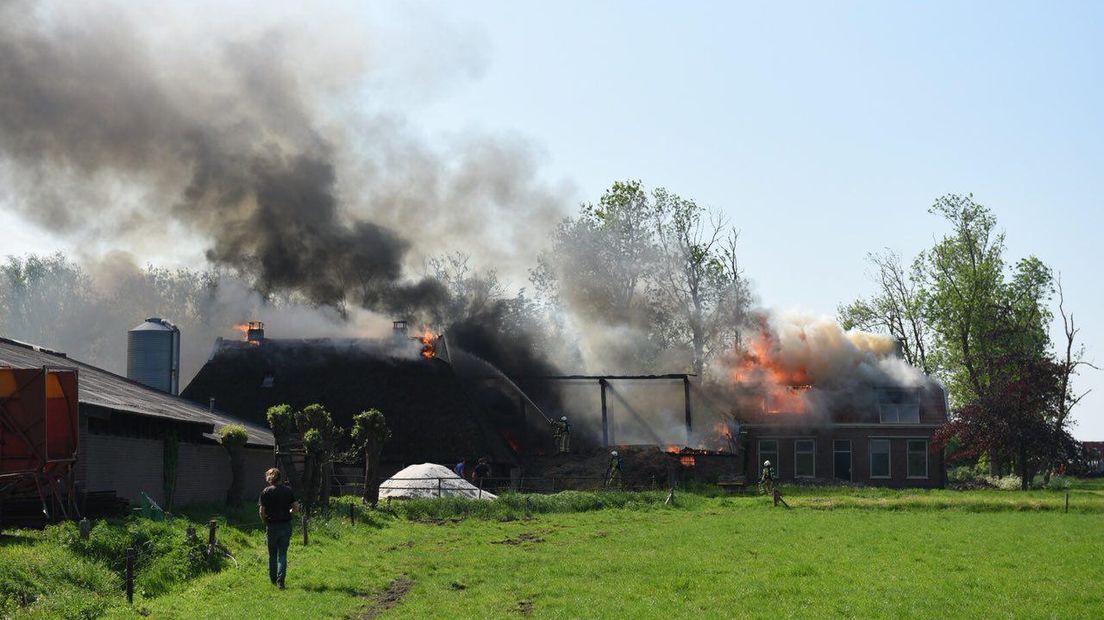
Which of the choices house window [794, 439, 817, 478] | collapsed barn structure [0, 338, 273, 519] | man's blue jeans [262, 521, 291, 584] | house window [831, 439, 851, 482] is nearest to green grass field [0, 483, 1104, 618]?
man's blue jeans [262, 521, 291, 584]

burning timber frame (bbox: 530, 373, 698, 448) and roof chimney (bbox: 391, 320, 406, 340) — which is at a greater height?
roof chimney (bbox: 391, 320, 406, 340)

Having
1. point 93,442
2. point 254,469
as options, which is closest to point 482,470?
point 254,469

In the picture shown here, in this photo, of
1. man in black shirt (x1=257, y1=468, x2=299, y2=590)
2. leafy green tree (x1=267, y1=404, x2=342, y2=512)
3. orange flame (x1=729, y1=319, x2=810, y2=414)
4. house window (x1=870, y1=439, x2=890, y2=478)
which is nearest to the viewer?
man in black shirt (x1=257, y1=468, x2=299, y2=590)

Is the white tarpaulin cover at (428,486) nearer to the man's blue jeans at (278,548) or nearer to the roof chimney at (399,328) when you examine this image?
the roof chimney at (399,328)

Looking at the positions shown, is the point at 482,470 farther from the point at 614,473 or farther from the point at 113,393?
the point at 113,393

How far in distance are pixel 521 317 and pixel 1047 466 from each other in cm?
2960

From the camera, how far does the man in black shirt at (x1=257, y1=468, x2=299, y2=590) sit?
1869 centimetres

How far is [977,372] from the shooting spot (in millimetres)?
72375

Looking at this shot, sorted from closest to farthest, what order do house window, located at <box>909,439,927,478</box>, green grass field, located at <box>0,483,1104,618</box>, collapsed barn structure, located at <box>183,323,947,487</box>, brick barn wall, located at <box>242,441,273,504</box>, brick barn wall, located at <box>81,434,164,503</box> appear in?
1. green grass field, located at <box>0,483,1104,618</box>
2. brick barn wall, located at <box>81,434,164,503</box>
3. brick barn wall, located at <box>242,441,273,504</box>
4. collapsed barn structure, located at <box>183,323,947,487</box>
5. house window, located at <box>909,439,927,478</box>

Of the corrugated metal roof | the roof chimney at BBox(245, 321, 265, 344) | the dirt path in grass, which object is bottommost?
the dirt path in grass

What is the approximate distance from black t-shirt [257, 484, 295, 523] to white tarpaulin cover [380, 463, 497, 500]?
21.2 m

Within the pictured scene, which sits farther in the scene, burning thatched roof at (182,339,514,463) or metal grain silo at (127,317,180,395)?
burning thatched roof at (182,339,514,463)

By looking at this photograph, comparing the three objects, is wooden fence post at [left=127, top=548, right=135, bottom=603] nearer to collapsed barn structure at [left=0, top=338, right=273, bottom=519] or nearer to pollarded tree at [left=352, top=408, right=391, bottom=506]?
collapsed barn structure at [left=0, top=338, right=273, bottom=519]

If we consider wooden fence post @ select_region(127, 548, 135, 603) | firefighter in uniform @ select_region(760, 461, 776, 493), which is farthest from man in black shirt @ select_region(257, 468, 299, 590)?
firefighter in uniform @ select_region(760, 461, 776, 493)
